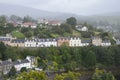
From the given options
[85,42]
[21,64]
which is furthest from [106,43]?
[21,64]

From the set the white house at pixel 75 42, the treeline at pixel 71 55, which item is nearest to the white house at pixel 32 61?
the treeline at pixel 71 55

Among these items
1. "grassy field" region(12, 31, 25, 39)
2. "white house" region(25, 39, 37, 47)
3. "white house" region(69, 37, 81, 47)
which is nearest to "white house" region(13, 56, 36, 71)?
"white house" region(25, 39, 37, 47)

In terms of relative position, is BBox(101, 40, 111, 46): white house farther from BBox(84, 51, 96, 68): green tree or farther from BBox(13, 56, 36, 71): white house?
BBox(13, 56, 36, 71): white house

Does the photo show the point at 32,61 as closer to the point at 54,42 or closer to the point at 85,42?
the point at 54,42

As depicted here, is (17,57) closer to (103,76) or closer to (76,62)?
(76,62)

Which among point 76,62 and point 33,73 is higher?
point 33,73

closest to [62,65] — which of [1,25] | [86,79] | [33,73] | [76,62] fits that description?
[76,62]

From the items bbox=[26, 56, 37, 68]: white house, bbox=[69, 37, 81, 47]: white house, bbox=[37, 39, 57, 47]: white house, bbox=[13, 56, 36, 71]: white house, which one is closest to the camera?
bbox=[13, 56, 36, 71]: white house
